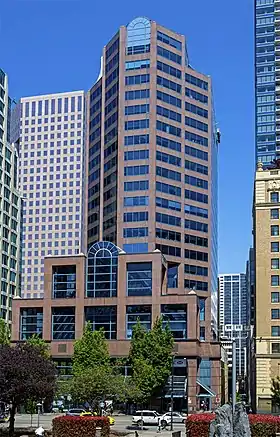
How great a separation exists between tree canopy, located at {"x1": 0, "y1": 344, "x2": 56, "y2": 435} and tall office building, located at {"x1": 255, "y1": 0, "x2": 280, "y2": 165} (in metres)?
111

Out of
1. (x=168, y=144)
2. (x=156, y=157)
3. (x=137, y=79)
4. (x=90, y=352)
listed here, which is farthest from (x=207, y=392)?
(x=137, y=79)

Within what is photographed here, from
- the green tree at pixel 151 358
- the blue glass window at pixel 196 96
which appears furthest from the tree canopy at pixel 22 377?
the blue glass window at pixel 196 96

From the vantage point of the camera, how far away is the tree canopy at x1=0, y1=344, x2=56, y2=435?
4912 cm

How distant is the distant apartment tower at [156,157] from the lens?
114m

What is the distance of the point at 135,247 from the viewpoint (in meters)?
113

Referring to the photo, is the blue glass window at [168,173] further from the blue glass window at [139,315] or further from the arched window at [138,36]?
the blue glass window at [139,315]

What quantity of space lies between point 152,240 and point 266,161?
5322 centimetres

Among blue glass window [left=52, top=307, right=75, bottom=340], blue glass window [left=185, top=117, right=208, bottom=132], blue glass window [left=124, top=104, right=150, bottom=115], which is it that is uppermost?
blue glass window [left=124, top=104, right=150, bottom=115]

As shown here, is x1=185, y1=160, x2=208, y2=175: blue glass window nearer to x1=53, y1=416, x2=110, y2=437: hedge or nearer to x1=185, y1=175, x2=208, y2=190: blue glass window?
x1=185, y1=175, x2=208, y2=190: blue glass window

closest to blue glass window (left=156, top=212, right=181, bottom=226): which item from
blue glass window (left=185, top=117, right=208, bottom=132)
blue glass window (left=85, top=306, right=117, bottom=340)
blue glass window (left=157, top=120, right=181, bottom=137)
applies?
blue glass window (left=157, top=120, right=181, bottom=137)

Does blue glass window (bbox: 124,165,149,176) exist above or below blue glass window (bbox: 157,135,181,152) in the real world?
below

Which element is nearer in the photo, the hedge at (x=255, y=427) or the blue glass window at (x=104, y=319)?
the hedge at (x=255, y=427)

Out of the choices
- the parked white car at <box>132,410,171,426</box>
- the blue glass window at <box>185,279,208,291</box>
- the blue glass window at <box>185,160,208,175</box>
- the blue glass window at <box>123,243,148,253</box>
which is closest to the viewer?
the parked white car at <box>132,410,171,426</box>

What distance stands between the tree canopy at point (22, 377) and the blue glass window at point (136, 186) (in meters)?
63.6
